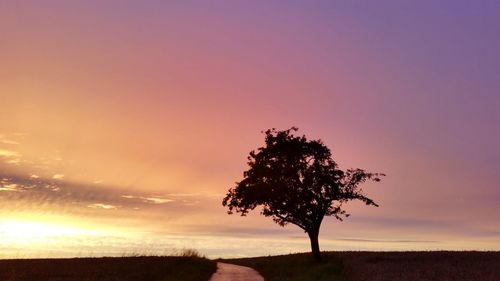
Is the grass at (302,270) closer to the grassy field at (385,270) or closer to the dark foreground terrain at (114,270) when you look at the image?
the grassy field at (385,270)

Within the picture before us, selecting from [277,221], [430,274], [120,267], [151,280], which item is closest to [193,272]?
[151,280]

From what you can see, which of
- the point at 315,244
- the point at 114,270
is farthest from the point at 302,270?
the point at 114,270

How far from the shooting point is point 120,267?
55031mm

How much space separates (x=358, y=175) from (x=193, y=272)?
66.6 ft

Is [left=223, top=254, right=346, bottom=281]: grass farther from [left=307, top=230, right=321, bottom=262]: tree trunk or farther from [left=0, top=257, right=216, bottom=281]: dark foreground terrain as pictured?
[left=0, top=257, right=216, bottom=281]: dark foreground terrain

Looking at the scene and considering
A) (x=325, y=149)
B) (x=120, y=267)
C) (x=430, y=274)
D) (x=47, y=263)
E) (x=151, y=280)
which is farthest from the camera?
(x=47, y=263)

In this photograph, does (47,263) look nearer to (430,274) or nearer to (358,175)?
(358,175)

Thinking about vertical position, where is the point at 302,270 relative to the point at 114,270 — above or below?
below

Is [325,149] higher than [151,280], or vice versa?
[325,149]

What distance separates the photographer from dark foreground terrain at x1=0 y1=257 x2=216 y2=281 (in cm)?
4791

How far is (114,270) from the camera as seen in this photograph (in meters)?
53.0

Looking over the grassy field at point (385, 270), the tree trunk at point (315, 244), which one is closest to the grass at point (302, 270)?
the grassy field at point (385, 270)

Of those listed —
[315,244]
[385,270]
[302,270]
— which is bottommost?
[385,270]

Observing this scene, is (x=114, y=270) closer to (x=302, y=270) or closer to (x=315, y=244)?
(x=302, y=270)
